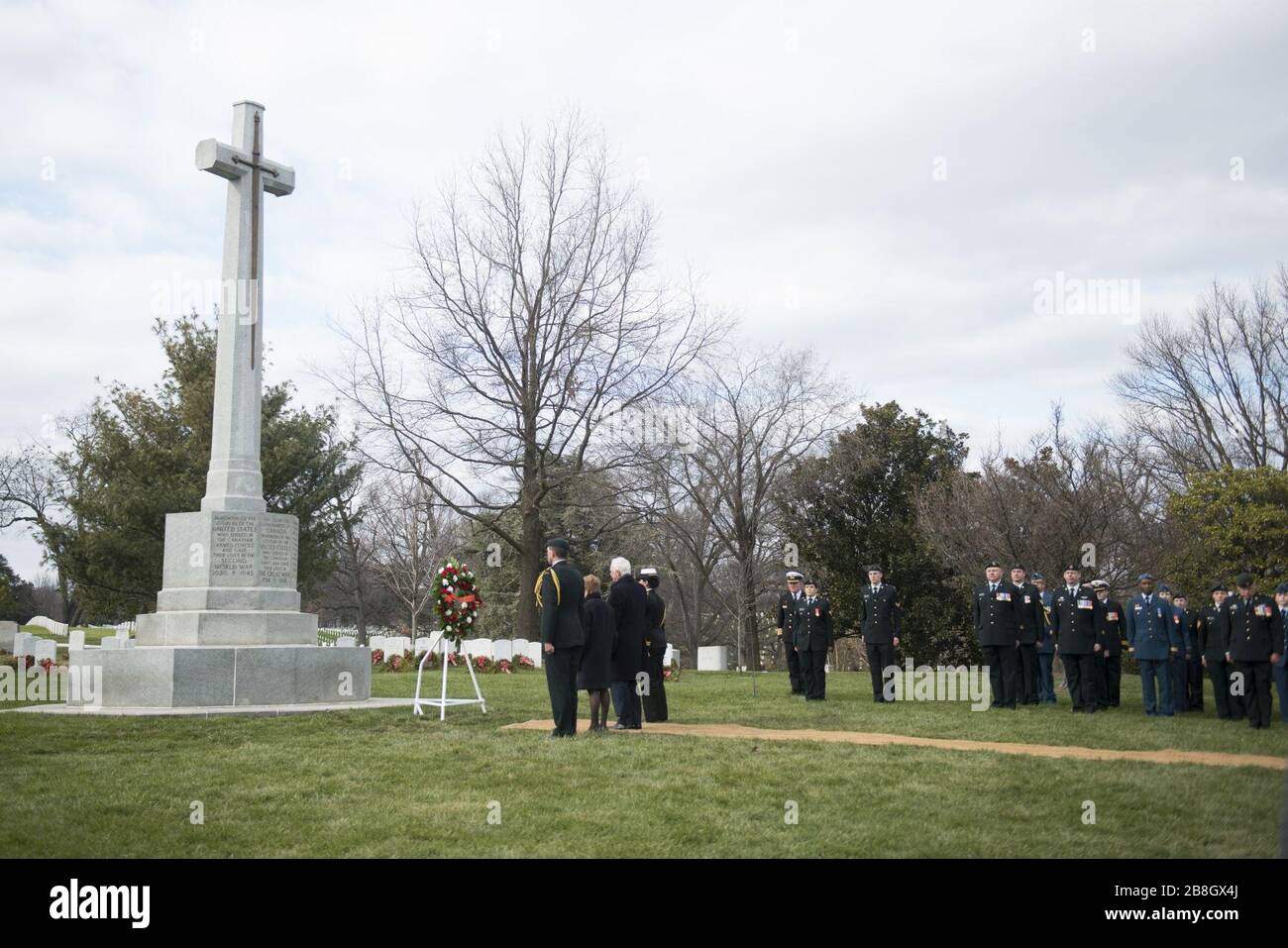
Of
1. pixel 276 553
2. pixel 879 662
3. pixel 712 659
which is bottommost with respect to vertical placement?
pixel 712 659

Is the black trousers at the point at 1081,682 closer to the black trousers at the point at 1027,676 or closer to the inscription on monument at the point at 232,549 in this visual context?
the black trousers at the point at 1027,676

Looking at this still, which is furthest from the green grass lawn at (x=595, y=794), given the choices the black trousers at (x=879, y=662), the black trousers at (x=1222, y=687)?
the black trousers at (x=879, y=662)

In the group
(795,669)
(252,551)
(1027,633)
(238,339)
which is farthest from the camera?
(795,669)

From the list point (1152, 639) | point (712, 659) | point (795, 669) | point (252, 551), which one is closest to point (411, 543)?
point (712, 659)

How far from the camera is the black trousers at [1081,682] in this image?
14.4 meters

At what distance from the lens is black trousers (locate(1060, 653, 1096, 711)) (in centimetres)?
1441

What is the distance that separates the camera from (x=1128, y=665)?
88.0ft

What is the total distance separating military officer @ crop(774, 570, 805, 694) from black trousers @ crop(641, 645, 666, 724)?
183 inches

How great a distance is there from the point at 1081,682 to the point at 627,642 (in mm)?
6497

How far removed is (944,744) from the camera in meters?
10.3

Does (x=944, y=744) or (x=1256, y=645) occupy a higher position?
(x=1256, y=645)

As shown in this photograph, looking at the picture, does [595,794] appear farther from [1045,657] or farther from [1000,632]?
[1045,657]

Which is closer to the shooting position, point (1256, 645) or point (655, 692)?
point (1256, 645)
